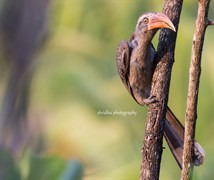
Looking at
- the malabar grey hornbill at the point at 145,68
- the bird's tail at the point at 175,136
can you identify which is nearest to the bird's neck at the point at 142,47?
the malabar grey hornbill at the point at 145,68

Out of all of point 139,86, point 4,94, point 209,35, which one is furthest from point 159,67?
point 4,94

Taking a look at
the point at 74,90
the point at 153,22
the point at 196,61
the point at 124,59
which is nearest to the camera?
the point at 196,61

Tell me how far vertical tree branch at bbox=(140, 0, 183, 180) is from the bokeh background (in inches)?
21.2

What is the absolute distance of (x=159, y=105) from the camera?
835mm

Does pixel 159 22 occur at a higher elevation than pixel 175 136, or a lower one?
higher

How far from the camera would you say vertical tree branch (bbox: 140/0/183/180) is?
83cm

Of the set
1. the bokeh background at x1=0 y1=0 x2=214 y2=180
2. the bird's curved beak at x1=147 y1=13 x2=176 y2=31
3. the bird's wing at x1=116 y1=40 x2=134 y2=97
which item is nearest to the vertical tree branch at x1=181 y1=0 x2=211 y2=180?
the bird's curved beak at x1=147 y1=13 x2=176 y2=31

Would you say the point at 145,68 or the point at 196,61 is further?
the point at 145,68

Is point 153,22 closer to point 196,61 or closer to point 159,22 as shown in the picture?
point 159,22

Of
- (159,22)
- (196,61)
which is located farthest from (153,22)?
(196,61)

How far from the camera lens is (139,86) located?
98 cm

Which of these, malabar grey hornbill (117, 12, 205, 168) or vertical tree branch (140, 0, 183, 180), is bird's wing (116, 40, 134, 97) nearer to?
malabar grey hornbill (117, 12, 205, 168)

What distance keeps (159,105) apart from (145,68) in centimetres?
11

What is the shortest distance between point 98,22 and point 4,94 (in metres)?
0.34
